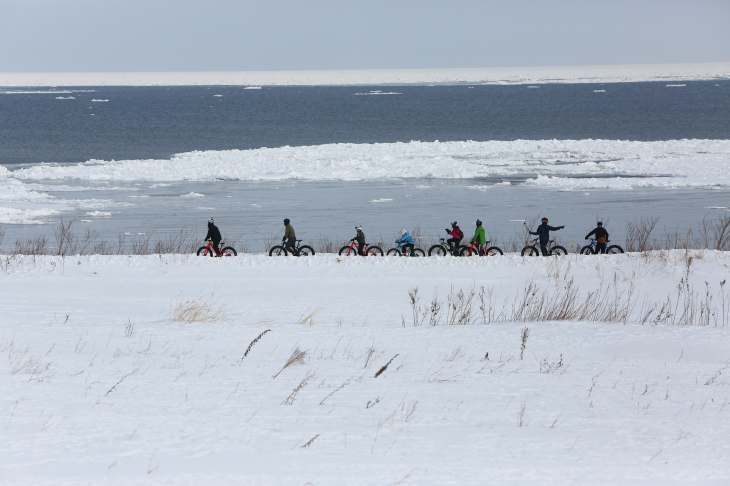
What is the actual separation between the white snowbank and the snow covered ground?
26.7m

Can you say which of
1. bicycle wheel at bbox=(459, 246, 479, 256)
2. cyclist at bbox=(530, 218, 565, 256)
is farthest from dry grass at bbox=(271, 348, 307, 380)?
cyclist at bbox=(530, 218, 565, 256)

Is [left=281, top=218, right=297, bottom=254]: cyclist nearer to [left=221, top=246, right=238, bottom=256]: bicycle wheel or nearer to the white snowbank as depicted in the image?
[left=221, top=246, right=238, bottom=256]: bicycle wheel

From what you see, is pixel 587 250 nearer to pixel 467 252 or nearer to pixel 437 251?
pixel 467 252

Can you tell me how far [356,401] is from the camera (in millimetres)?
4820

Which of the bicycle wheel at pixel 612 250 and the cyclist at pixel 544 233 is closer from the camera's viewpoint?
the cyclist at pixel 544 233

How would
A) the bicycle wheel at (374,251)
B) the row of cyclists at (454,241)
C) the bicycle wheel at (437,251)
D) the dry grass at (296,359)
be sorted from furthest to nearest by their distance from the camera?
the bicycle wheel at (437,251) < the bicycle wheel at (374,251) < the row of cyclists at (454,241) < the dry grass at (296,359)

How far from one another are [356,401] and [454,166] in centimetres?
3494

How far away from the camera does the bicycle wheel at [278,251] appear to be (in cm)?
1752

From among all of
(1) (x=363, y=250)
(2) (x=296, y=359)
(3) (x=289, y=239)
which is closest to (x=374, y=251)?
(1) (x=363, y=250)

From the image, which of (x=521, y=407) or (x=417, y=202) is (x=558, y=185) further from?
(x=521, y=407)

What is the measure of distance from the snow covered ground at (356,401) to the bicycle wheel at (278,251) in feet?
25.2

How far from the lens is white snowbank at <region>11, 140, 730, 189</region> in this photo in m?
35.3

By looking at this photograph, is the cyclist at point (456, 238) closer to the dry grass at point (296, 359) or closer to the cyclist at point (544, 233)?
the cyclist at point (544, 233)

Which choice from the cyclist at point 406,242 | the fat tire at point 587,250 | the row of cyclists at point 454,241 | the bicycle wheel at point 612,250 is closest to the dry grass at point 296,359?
the row of cyclists at point 454,241
